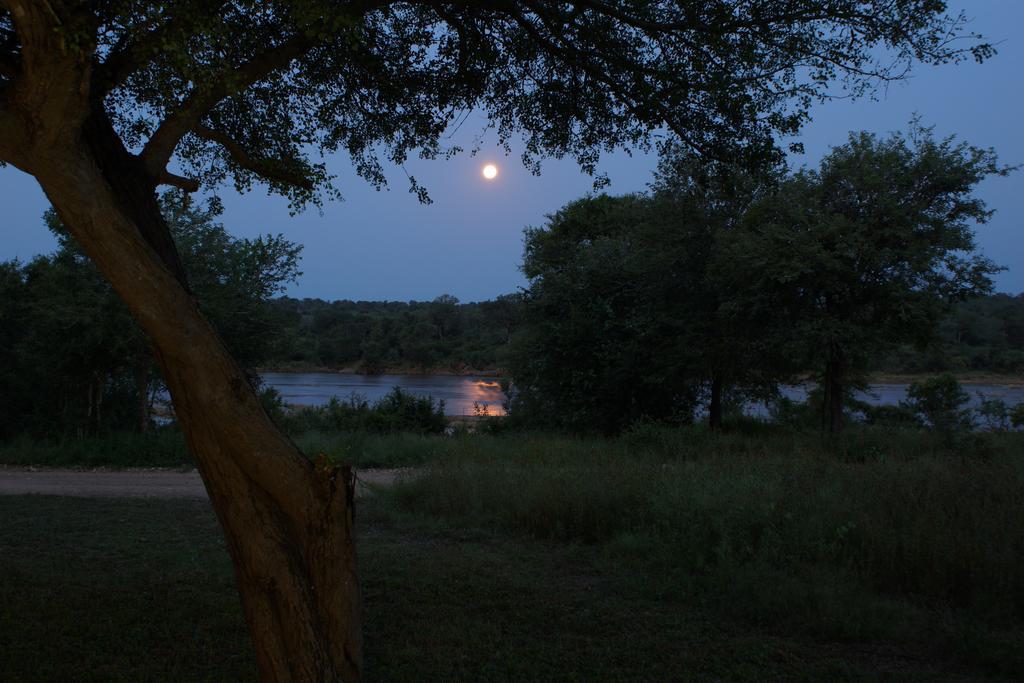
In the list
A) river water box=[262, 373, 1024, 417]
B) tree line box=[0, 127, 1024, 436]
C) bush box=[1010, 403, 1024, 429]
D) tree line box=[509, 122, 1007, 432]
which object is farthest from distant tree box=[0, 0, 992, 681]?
river water box=[262, 373, 1024, 417]

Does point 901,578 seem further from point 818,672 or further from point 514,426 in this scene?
point 514,426

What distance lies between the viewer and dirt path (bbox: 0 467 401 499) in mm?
11523

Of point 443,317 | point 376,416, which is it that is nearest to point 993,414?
point 376,416

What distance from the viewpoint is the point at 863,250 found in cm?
1461

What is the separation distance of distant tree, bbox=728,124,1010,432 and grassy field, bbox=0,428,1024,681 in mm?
7145

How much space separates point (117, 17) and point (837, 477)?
7.68 m

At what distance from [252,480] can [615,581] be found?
3.72 metres

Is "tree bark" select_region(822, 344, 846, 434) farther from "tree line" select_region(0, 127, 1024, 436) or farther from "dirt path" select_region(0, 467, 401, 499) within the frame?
"dirt path" select_region(0, 467, 401, 499)

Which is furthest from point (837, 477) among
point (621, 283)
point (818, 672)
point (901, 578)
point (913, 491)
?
point (621, 283)

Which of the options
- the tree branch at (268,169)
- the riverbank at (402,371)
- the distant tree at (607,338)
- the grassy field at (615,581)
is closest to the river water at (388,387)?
the riverbank at (402,371)

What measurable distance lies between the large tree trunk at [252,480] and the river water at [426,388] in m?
27.4

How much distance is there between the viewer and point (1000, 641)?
16.4 feet

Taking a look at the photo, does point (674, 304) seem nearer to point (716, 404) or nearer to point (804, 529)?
point (716, 404)

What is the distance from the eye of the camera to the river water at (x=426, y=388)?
113 ft
